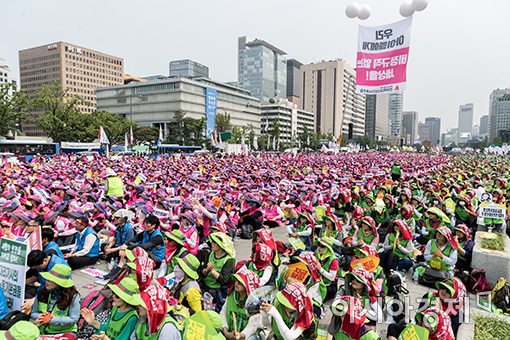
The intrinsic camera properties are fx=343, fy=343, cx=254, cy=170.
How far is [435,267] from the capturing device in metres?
5.57

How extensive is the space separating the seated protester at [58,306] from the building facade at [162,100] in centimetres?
6779

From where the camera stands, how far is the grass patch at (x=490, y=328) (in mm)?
3837

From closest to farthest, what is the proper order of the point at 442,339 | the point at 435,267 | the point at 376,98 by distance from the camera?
the point at 442,339 < the point at 435,267 < the point at 376,98

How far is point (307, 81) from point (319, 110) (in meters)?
12.6

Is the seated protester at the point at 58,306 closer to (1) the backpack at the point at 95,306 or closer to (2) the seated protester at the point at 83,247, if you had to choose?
(1) the backpack at the point at 95,306

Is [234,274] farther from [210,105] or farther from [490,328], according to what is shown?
[210,105]

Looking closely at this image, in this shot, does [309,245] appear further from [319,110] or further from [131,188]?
[319,110]

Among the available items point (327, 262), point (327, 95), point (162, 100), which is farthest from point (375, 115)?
point (327, 262)

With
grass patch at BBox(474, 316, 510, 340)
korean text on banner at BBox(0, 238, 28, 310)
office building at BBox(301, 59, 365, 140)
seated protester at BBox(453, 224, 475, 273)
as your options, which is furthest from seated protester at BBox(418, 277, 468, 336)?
office building at BBox(301, 59, 365, 140)

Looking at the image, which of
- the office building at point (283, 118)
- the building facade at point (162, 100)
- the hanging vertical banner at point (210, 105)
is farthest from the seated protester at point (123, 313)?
the office building at point (283, 118)

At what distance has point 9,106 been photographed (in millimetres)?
40969

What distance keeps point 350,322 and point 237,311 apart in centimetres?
112

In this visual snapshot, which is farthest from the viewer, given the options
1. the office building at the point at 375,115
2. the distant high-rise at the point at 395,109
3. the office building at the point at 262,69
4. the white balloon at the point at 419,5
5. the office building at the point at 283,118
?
the distant high-rise at the point at 395,109

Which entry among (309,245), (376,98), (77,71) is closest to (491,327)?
(309,245)
